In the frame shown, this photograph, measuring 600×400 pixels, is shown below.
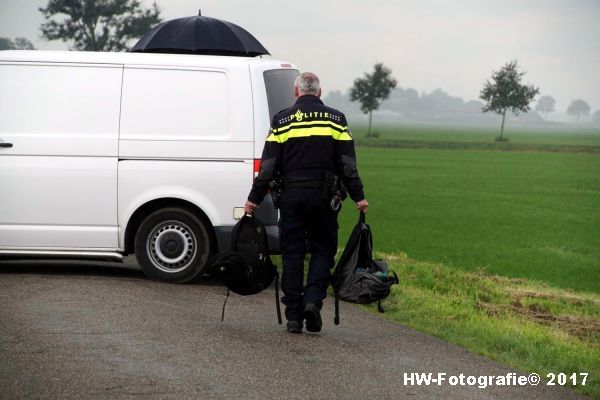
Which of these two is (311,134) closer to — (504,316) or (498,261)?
(504,316)

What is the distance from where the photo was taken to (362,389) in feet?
20.3

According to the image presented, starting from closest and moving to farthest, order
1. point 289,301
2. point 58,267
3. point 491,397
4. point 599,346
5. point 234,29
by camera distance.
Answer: point 491,397 → point 289,301 → point 599,346 → point 58,267 → point 234,29

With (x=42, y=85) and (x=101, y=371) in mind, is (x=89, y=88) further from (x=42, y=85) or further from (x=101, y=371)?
(x=101, y=371)

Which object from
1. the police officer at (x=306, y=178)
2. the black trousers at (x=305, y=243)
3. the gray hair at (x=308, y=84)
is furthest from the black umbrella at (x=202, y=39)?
the black trousers at (x=305, y=243)

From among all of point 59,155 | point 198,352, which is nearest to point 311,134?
point 198,352

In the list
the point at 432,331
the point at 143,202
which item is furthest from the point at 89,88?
the point at 432,331

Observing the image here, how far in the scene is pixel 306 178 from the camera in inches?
314

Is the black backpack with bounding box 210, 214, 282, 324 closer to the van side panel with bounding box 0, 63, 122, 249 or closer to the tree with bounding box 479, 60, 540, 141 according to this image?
the van side panel with bounding box 0, 63, 122, 249

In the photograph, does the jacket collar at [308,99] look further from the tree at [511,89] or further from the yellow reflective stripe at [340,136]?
the tree at [511,89]

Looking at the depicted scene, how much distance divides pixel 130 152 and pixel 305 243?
283 centimetres

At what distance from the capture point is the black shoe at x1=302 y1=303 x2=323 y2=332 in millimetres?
7863

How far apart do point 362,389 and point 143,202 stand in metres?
4.74

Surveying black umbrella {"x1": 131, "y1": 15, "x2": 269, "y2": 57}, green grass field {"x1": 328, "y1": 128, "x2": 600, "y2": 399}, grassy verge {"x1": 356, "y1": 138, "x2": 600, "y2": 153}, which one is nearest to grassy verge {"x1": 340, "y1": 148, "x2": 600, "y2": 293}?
green grass field {"x1": 328, "y1": 128, "x2": 600, "y2": 399}

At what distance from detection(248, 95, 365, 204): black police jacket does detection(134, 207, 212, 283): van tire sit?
2.58m
